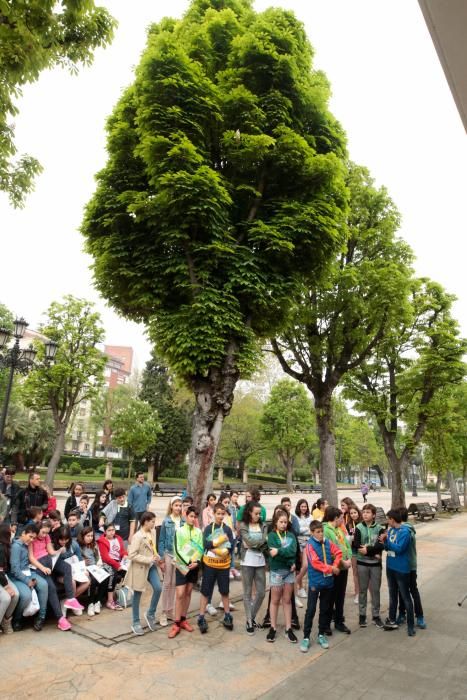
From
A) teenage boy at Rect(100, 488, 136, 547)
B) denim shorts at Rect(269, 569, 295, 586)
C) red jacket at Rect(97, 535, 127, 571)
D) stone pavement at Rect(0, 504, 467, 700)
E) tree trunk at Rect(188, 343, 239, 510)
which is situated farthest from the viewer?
tree trunk at Rect(188, 343, 239, 510)

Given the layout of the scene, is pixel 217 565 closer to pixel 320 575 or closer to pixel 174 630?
pixel 174 630

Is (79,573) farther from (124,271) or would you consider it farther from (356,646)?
(124,271)

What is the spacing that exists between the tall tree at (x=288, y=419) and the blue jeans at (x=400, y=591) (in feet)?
121

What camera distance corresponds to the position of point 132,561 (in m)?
6.38

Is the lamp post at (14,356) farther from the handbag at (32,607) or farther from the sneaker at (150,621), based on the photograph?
the sneaker at (150,621)

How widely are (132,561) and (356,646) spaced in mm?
3245

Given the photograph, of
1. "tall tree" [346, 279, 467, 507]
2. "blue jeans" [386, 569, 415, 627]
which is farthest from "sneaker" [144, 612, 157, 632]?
"tall tree" [346, 279, 467, 507]

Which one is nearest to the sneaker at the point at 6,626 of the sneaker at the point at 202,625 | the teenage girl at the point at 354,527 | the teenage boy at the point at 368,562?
the sneaker at the point at 202,625

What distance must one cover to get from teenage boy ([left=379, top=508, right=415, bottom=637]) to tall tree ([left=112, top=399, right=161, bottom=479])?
29.7m

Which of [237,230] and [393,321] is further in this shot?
[393,321]

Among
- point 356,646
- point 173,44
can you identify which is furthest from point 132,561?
point 173,44

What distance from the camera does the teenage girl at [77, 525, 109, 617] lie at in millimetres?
6918

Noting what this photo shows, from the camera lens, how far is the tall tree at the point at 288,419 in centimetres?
4384

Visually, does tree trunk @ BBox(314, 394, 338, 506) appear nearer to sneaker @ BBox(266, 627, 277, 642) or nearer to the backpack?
the backpack
